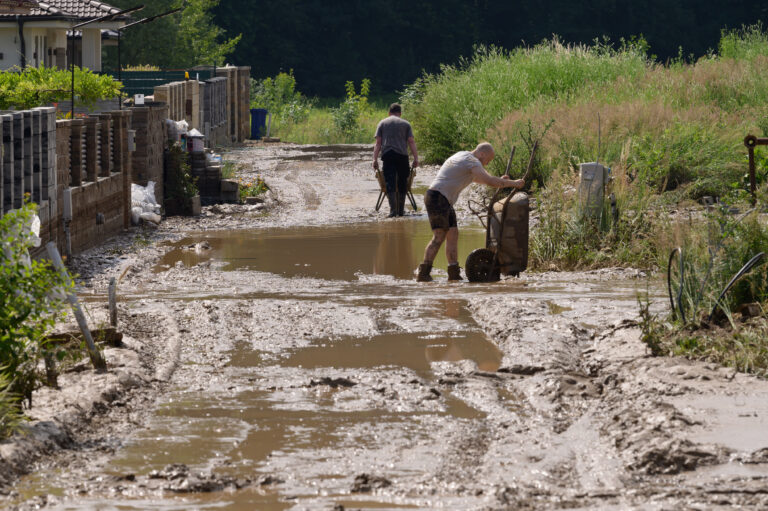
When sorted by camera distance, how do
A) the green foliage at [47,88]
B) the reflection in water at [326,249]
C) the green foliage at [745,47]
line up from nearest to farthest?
the reflection in water at [326,249] < the green foliage at [47,88] < the green foliage at [745,47]

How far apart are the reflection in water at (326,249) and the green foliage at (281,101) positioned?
26.6 meters

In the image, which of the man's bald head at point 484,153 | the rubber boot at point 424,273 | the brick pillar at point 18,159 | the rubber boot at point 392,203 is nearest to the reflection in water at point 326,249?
the rubber boot at point 424,273

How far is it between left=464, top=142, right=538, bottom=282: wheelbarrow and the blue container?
28.2 meters

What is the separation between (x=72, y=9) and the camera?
3284 centimetres

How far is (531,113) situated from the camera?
77.0 feet

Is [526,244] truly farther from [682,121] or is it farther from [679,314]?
[682,121]

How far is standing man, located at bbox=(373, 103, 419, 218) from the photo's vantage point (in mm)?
18953

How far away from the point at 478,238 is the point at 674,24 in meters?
52.1

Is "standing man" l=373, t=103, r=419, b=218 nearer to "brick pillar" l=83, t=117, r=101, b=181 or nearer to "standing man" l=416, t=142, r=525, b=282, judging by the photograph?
"brick pillar" l=83, t=117, r=101, b=181

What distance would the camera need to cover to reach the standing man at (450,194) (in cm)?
1281

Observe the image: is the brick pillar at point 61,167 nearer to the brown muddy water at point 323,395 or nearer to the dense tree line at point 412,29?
the brown muddy water at point 323,395

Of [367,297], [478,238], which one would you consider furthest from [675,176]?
[367,297]

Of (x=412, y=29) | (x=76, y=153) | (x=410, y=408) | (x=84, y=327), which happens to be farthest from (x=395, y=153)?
(x=412, y=29)

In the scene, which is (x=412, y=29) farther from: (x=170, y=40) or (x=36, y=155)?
(x=36, y=155)
